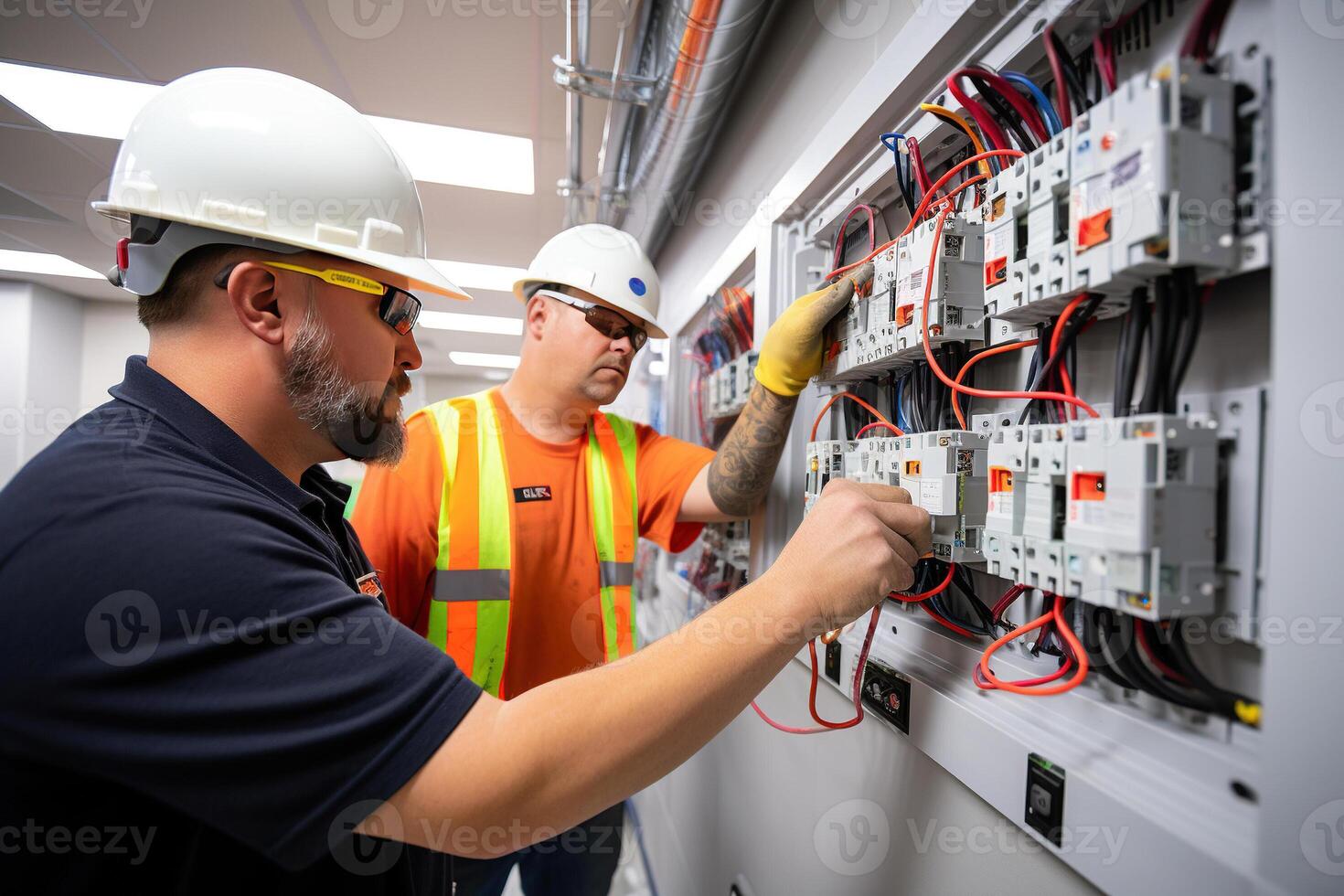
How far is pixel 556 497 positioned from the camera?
4.63 feet

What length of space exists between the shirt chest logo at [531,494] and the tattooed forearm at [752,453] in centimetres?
41

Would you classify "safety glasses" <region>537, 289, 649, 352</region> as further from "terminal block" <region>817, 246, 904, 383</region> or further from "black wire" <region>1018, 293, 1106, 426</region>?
"black wire" <region>1018, 293, 1106, 426</region>

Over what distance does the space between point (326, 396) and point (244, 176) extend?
0.29 metres

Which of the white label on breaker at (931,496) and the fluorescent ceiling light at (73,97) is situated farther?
the fluorescent ceiling light at (73,97)

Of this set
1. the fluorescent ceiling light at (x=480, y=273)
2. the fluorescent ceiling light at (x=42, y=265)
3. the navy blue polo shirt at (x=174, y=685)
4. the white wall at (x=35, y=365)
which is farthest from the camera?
the white wall at (x=35, y=365)

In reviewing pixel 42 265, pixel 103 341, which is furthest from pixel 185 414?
pixel 103 341

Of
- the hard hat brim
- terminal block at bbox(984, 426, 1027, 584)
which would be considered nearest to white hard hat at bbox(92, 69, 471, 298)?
the hard hat brim

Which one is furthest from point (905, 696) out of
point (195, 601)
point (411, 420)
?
point (411, 420)

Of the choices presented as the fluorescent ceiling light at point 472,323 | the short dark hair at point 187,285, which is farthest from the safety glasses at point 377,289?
the fluorescent ceiling light at point 472,323

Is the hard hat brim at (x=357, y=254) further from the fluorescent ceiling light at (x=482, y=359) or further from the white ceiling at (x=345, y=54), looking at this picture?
the fluorescent ceiling light at (x=482, y=359)

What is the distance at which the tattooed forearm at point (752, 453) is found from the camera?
3.80 feet

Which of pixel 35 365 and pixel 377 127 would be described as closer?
pixel 377 127

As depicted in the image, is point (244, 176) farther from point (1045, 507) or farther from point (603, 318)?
point (1045, 507)

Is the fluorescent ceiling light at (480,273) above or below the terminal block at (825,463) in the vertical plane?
above
